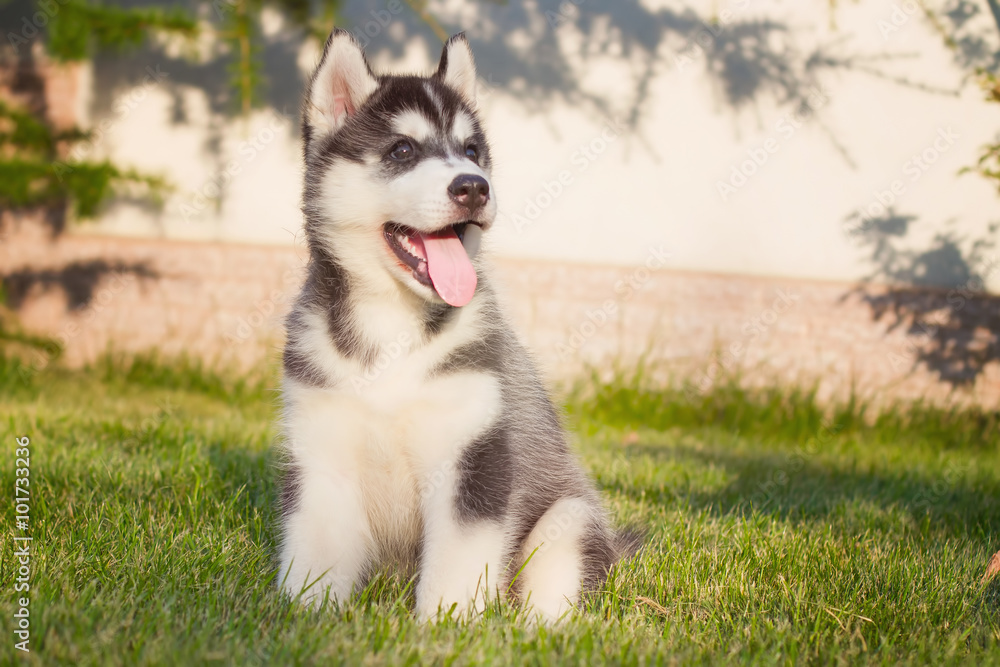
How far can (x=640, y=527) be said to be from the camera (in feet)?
11.4

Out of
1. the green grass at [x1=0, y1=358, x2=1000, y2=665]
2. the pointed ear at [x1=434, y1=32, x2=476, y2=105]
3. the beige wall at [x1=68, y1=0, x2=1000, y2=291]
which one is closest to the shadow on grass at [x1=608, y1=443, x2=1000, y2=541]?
the green grass at [x1=0, y1=358, x2=1000, y2=665]

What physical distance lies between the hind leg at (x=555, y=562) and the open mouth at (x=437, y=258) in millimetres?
811

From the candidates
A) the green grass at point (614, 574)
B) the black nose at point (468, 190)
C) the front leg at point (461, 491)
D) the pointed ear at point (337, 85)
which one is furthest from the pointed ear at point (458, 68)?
the green grass at point (614, 574)

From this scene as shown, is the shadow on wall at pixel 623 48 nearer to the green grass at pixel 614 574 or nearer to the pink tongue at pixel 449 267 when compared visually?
the green grass at pixel 614 574

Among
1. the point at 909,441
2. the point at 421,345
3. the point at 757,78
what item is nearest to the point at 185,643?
the point at 421,345

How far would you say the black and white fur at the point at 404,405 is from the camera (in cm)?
242

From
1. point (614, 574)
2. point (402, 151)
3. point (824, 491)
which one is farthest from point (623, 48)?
point (614, 574)

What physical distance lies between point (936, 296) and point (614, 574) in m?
6.04

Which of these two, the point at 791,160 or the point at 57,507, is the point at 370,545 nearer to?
the point at 57,507

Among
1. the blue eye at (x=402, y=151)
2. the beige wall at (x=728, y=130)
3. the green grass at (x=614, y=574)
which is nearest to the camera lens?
the green grass at (x=614, y=574)

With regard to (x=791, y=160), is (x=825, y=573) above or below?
below

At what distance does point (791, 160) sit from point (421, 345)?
6296mm

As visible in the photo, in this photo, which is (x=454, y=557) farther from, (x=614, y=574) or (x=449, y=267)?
(x=449, y=267)

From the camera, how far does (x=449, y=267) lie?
2.62m
